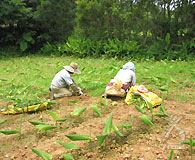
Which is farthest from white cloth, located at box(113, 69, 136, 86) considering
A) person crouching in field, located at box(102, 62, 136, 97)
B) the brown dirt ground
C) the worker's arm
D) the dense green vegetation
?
the dense green vegetation

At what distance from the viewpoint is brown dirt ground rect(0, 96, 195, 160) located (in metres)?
2.35

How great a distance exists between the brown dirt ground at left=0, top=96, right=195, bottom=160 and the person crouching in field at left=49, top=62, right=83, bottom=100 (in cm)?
73

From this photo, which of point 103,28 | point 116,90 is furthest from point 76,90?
point 103,28

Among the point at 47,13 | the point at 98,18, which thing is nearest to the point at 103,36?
the point at 98,18

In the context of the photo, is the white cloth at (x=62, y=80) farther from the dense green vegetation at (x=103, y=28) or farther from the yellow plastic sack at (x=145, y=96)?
the dense green vegetation at (x=103, y=28)

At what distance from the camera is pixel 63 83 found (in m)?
4.18

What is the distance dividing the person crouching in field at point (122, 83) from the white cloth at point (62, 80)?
73 cm

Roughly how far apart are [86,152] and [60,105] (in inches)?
63.3

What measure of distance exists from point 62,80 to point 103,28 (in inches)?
293

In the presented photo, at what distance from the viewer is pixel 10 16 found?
37.5ft

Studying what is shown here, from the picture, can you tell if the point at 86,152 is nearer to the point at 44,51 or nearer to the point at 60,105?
the point at 60,105

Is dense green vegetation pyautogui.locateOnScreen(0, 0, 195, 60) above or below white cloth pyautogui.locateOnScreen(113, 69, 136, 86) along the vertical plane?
above

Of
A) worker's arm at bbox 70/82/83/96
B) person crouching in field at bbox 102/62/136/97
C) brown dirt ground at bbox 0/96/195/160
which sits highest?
person crouching in field at bbox 102/62/136/97

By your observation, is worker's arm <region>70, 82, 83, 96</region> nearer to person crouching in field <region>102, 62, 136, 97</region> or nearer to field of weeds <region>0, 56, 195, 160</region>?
field of weeds <region>0, 56, 195, 160</region>
